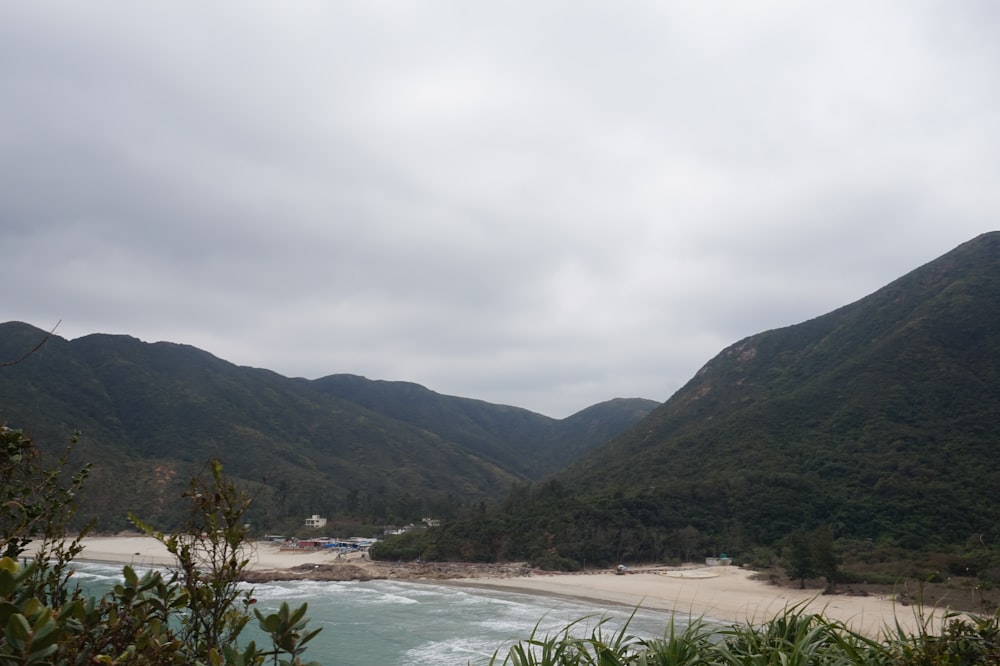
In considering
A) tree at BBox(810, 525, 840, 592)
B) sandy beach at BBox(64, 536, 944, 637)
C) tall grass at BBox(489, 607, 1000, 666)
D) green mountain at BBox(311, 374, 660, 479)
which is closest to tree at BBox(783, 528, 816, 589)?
tree at BBox(810, 525, 840, 592)

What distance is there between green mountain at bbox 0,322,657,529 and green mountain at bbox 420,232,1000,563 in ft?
57.8

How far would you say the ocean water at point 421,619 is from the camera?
61.5ft

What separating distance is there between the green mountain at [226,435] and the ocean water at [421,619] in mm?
13875

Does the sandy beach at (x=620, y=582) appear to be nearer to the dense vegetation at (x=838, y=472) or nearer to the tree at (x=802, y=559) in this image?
the tree at (x=802, y=559)

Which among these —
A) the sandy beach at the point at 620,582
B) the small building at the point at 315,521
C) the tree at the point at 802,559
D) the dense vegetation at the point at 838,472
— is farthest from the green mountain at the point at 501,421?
the tree at the point at 802,559

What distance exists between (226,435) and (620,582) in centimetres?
5003

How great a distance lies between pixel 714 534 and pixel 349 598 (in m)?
21.1

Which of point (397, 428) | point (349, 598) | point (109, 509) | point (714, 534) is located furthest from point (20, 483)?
point (397, 428)

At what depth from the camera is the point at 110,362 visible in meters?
77.2

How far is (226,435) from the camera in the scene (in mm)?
69125

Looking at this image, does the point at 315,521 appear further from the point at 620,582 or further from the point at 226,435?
the point at 620,582

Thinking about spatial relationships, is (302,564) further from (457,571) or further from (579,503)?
(579,503)

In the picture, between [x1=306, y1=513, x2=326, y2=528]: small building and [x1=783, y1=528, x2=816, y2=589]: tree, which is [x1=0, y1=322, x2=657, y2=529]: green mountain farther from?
[x1=783, y1=528, x2=816, y2=589]: tree

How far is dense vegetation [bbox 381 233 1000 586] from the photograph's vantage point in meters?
33.1
